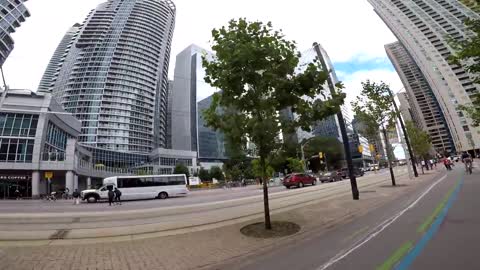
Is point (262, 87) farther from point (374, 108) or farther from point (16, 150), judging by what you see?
A: point (16, 150)

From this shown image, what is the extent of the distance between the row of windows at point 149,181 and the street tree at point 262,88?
27248 millimetres

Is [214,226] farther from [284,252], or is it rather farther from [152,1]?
[152,1]

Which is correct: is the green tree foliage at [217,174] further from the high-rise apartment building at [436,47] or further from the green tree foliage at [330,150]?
the high-rise apartment building at [436,47]

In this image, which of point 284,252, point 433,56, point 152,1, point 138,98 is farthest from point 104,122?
point 284,252

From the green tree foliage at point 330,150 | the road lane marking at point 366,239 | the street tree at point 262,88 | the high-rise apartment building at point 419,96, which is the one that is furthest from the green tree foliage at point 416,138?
the green tree foliage at point 330,150

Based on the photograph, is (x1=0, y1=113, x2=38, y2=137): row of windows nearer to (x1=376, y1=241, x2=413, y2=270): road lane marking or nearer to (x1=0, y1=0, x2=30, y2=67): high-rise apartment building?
(x1=0, y1=0, x2=30, y2=67): high-rise apartment building

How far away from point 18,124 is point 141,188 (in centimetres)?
3347

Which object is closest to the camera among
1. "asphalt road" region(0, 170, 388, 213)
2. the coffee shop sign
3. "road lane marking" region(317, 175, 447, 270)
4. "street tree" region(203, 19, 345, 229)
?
"road lane marking" region(317, 175, 447, 270)

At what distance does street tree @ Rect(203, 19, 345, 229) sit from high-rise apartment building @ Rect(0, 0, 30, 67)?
110 meters

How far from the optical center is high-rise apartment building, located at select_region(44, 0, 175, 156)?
410ft

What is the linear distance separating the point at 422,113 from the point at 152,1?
143m

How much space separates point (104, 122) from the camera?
124m

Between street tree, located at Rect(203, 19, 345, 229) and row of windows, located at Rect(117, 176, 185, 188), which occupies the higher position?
street tree, located at Rect(203, 19, 345, 229)

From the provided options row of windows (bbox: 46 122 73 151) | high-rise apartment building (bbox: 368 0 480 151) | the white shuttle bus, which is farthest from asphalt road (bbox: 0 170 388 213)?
high-rise apartment building (bbox: 368 0 480 151)
